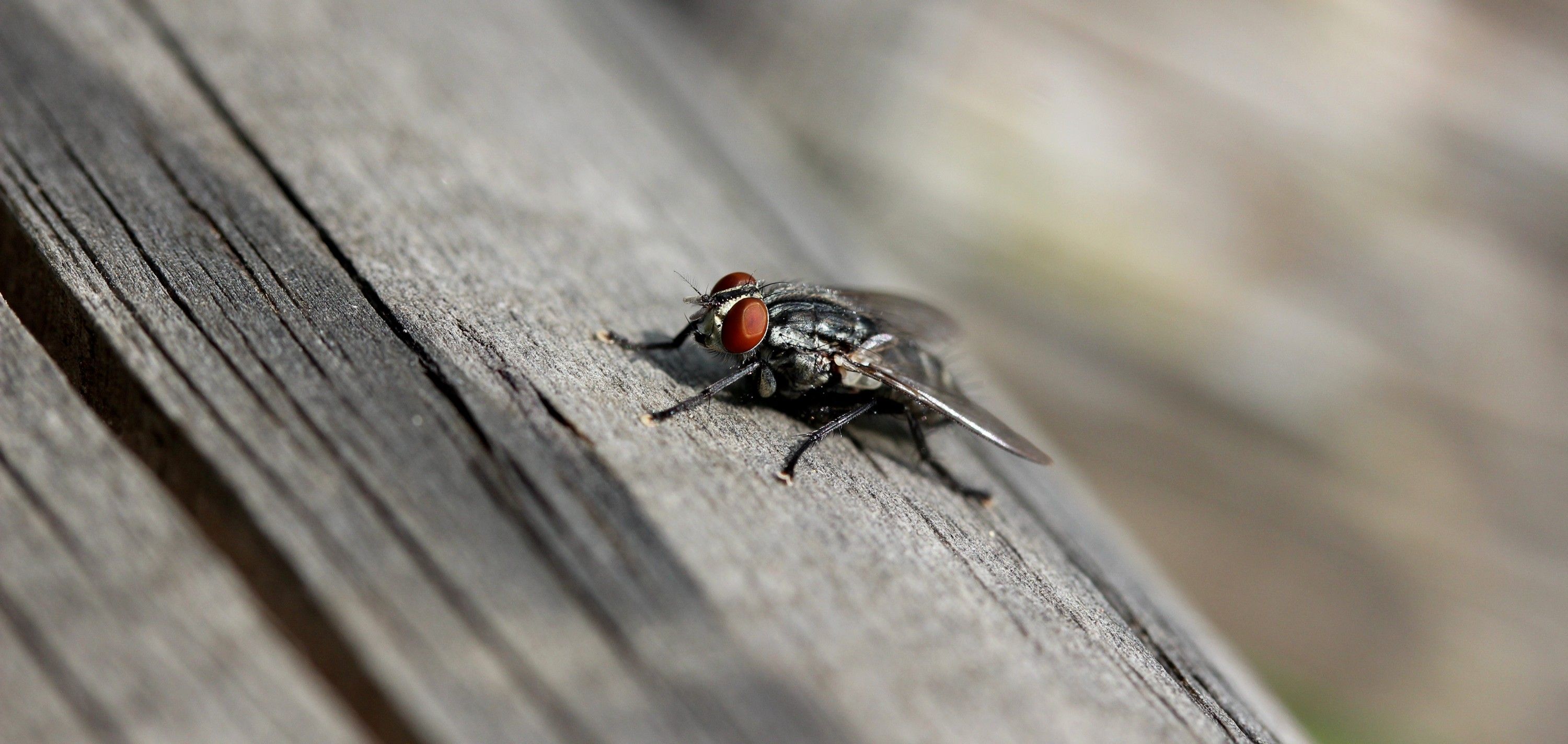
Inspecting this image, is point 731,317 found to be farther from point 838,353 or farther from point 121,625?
point 121,625

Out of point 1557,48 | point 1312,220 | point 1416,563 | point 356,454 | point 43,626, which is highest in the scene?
point 1557,48

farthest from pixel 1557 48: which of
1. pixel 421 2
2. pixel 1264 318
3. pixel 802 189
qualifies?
pixel 421 2

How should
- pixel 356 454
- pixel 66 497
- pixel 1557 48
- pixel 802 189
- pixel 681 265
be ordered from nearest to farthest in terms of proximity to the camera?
pixel 66 497 → pixel 356 454 → pixel 681 265 → pixel 802 189 → pixel 1557 48

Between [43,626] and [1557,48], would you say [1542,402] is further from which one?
[43,626]

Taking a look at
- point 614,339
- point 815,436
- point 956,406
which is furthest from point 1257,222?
point 614,339

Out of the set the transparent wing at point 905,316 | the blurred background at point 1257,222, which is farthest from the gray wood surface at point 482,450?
the blurred background at point 1257,222

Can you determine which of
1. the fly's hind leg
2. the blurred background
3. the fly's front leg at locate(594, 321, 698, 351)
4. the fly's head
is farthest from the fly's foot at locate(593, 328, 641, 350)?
the blurred background

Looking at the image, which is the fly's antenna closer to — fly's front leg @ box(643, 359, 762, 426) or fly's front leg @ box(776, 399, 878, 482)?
fly's front leg @ box(643, 359, 762, 426)

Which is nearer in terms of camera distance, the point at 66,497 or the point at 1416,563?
the point at 66,497
